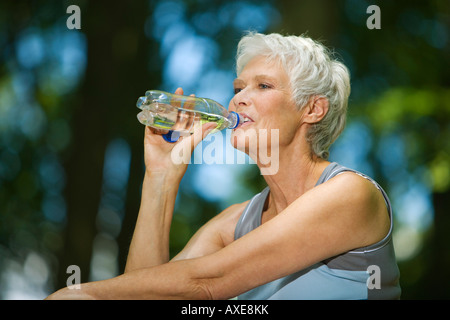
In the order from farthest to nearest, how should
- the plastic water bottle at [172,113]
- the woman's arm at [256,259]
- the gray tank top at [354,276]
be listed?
the plastic water bottle at [172,113]
the gray tank top at [354,276]
the woman's arm at [256,259]

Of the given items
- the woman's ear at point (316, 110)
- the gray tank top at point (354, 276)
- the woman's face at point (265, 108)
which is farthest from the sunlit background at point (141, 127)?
the gray tank top at point (354, 276)

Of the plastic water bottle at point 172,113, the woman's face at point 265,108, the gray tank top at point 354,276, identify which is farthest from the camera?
the plastic water bottle at point 172,113

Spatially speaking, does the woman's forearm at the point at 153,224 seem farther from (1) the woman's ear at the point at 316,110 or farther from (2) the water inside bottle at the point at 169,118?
(1) the woman's ear at the point at 316,110

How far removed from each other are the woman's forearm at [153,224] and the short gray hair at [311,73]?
69 centimetres

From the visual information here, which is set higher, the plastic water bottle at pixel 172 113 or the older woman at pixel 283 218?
the plastic water bottle at pixel 172 113

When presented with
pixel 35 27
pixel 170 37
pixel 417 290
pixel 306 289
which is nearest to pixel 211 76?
pixel 170 37

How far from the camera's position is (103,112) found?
4938 mm

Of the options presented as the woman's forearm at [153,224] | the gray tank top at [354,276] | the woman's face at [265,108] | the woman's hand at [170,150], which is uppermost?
the woman's face at [265,108]

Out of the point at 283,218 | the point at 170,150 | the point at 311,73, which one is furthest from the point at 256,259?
the point at 311,73

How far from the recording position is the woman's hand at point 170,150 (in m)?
2.09

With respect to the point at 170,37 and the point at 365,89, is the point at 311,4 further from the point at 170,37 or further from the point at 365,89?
the point at 170,37

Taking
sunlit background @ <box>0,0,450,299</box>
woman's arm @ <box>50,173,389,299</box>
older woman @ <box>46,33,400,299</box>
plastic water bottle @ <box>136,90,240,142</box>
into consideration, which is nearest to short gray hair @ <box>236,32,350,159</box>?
older woman @ <box>46,33,400,299</box>

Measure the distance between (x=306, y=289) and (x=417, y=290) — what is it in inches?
216

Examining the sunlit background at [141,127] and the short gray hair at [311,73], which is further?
the sunlit background at [141,127]
